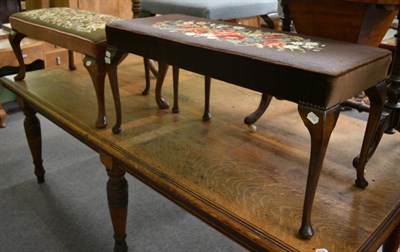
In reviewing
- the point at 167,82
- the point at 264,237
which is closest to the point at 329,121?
the point at 264,237

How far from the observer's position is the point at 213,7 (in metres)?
1.71

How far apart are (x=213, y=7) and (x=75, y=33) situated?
23.6 inches

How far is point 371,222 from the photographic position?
98cm

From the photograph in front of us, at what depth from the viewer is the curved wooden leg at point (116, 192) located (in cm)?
137

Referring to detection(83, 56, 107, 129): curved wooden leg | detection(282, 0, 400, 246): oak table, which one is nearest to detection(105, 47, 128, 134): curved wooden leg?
detection(83, 56, 107, 129): curved wooden leg

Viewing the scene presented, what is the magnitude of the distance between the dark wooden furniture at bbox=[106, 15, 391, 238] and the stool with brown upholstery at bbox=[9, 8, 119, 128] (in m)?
0.15

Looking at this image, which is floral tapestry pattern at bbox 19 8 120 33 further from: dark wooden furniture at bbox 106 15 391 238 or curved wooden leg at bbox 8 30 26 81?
dark wooden furniture at bbox 106 15 391 238

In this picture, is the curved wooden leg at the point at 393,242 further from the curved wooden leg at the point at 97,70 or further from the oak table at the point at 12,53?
the oak table at the point at 12,53

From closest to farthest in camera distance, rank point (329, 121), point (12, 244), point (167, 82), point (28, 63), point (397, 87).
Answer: point (329, 121) → point (397, 87) → point (12, 244) → point (167, 82) → point (28, 63)

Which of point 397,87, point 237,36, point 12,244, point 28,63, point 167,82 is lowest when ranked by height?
point 12,244

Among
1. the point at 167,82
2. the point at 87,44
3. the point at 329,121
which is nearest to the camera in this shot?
the point at 329,121

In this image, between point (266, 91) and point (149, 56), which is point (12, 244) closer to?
point (149, 56)

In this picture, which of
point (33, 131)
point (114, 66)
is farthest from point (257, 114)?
point (33, 131)

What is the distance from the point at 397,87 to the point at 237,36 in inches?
22.5
